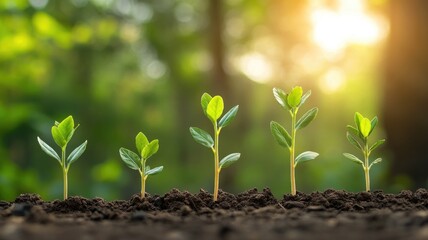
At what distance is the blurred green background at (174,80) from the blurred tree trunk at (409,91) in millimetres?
121

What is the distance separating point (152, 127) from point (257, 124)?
927 centimetres

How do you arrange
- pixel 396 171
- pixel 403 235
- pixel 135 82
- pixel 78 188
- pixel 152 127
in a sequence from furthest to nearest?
1. pixel 135 82
2. pixel 152 127
3. pixel 78 188
4. pixel 396 171
5. pixel 403 235

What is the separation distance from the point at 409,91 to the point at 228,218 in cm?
541

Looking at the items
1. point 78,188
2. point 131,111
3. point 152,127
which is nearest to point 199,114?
point 152,127

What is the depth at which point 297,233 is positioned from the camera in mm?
1352

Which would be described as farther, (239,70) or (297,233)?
(239,70)

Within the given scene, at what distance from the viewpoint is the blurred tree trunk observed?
6.50 meters

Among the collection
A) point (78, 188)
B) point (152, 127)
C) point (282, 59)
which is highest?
point (282, 59)

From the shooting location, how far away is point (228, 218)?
5.47 ft

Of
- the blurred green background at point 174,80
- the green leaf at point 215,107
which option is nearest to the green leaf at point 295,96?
the green leaf at point 215,107

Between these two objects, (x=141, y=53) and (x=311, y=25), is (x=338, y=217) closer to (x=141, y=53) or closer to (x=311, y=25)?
(x=311, y=25)

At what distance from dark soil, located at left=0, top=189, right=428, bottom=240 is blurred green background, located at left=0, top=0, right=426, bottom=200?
12.9ft

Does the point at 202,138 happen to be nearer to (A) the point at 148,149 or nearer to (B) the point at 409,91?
(A) the point at 148,149

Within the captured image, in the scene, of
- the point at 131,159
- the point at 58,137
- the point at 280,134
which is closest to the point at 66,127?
the point at 58,137
